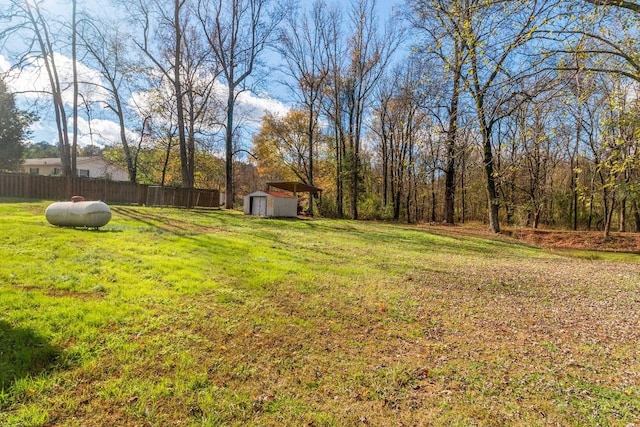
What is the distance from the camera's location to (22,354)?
2650mm

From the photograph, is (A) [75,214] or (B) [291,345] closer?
(B) [291,345]

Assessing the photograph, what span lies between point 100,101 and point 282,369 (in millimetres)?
27499

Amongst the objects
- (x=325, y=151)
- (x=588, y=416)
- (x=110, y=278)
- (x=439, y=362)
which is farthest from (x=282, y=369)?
(x=325, y=151)

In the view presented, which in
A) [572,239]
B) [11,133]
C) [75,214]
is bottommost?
[572,239]

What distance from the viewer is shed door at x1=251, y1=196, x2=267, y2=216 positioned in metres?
Answer: 21.9

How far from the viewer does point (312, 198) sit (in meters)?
27.6

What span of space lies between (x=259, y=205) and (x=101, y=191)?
33.0ft

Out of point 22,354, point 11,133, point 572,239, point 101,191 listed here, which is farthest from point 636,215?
point 11,133

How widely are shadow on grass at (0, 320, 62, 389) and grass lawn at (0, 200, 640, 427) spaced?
0.05 ft

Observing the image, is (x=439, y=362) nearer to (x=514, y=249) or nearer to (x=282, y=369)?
(x=282, y=369)

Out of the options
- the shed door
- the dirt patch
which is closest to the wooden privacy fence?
the shed door

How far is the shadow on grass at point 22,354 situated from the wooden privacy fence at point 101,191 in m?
20.2

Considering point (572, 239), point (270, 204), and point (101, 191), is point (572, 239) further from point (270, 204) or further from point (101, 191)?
point (101, 191)

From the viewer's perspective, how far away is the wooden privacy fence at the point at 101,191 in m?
18.0
